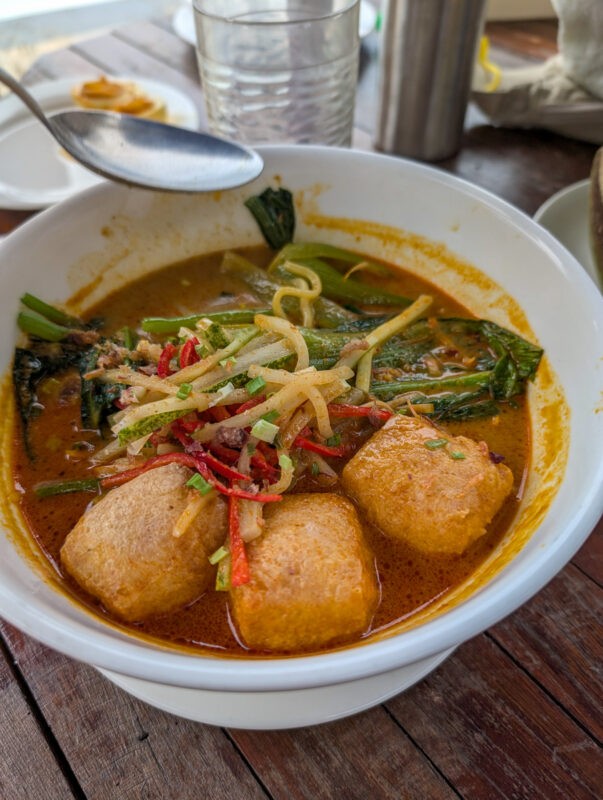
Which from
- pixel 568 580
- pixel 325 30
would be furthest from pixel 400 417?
pixel 325 30

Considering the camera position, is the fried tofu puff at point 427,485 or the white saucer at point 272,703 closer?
the white saucer at point 272,703

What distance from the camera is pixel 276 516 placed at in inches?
63.9

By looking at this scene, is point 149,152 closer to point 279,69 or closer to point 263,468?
point 279,69

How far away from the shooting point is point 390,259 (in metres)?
2.46

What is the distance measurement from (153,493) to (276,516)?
0.30 metres

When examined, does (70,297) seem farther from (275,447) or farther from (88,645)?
(88,645)

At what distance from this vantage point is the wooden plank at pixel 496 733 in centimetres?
140

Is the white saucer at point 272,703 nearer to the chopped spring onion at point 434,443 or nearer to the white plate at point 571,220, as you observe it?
the chopped spring onion at point 434,443

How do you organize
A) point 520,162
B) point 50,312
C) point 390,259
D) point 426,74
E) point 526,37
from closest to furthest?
1. point 50,312
2. point 390,259
3. point 426,74
4. point 520,162
5. point 526,37

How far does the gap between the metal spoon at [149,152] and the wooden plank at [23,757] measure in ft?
5.25

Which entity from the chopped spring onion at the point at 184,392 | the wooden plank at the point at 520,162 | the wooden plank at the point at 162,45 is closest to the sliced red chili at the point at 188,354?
the chopped spring onion at the point at 184,392

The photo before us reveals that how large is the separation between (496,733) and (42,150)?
3014 millimetres

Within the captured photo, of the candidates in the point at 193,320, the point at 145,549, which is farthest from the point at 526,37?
→ the point at 145,549

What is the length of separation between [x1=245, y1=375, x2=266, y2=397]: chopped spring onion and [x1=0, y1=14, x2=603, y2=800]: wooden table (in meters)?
0.78
